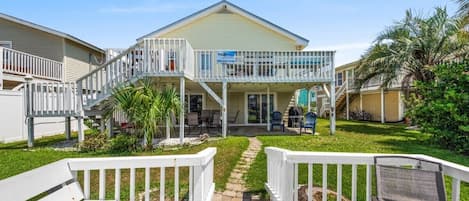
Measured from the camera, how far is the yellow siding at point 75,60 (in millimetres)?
18250

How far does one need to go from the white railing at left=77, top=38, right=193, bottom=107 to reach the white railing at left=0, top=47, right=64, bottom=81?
19.9 feet

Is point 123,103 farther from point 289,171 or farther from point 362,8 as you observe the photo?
point 362,8

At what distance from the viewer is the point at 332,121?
1285cm

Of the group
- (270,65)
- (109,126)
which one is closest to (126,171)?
(109,126)

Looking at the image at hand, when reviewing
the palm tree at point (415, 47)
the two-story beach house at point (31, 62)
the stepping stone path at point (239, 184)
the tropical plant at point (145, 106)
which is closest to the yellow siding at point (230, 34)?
the palm tree at point (415, 47)

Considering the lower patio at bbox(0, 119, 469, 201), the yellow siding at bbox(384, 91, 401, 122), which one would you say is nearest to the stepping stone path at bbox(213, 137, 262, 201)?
the lower patio at bbox(0, 119, 469, 201)

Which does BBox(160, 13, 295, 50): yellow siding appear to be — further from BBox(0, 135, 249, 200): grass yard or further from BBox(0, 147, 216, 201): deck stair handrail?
BBox(0, 147, 216, 201): deck stair handrail

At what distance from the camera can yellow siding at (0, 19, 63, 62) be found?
17.7m

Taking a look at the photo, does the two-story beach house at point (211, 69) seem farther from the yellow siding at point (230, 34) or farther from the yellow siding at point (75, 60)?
the yellow siding at point (75, 60)

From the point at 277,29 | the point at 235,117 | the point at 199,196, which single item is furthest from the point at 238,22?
the point at 199,196

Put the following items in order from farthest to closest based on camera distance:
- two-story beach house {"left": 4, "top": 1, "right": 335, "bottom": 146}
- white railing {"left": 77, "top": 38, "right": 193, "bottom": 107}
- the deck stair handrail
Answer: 1. white railing {"left": 77, "top": 38, "right": 193, "bottom": 107}
2. two-story beach house {"left": 4, "top": 1, "right": 335, "bottom": 146}
3. the deck stair handrail

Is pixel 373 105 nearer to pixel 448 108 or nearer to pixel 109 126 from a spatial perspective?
pixel 448 108

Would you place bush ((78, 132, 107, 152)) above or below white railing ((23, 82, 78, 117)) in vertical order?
below

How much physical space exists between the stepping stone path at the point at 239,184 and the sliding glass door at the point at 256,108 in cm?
813
